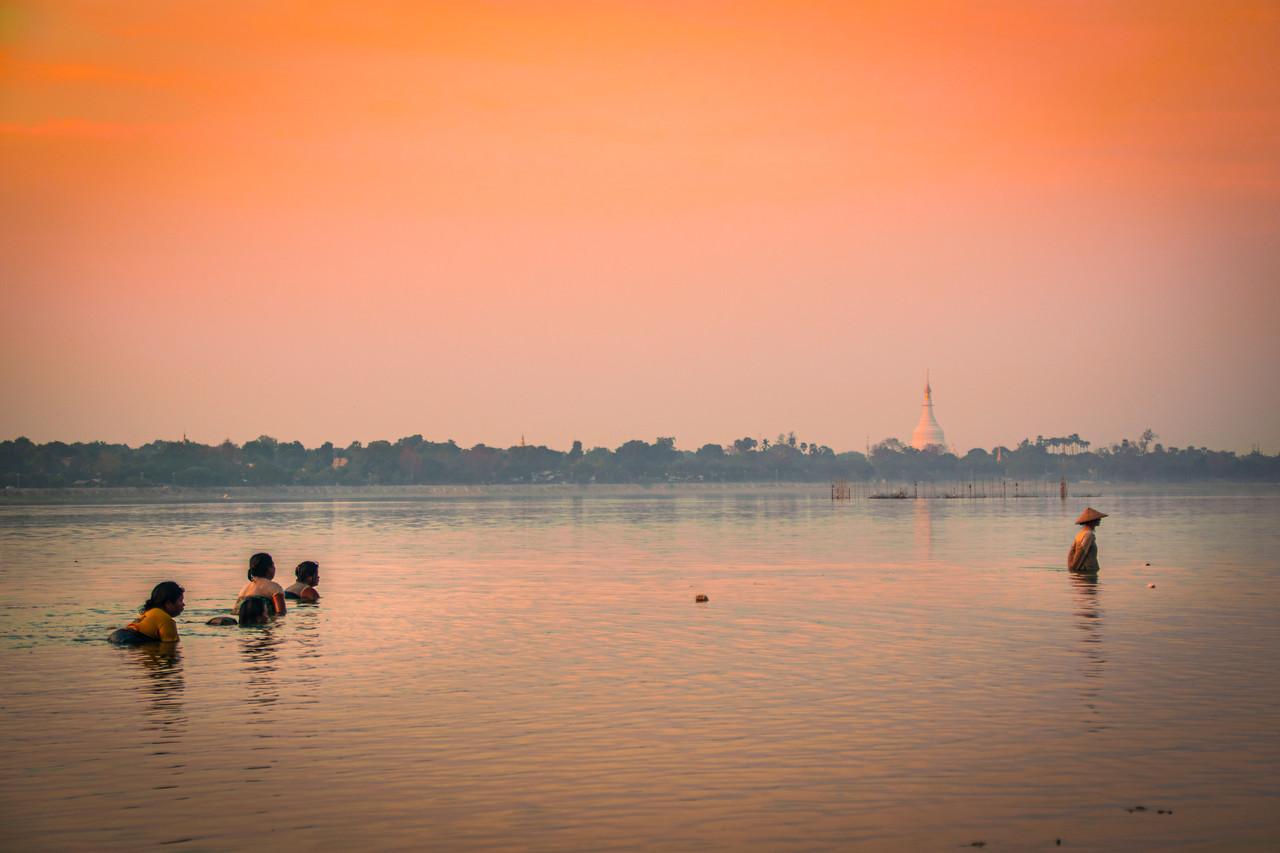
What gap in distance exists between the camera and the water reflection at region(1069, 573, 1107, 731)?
20.3m

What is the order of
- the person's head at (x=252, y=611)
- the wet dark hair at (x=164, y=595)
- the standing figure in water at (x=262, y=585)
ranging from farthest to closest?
the standing figure in water at (x=262, y=585) < the person's head at (x=252, y=611) < the wet dark hair at (x=164, y=595)

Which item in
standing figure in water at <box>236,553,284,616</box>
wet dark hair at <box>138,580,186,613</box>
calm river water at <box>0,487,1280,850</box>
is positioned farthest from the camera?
standing figure in water at <box>236,553,284,616</box>

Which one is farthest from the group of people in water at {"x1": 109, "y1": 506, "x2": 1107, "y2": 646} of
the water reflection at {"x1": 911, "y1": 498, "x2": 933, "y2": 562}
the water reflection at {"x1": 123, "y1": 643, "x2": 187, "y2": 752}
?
the water reflection at {"x1": 911, "y1": 498, "x2": 933, "y2": 562}

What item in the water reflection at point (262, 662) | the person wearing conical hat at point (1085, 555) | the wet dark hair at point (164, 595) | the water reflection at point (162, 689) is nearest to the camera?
the water reflection at point (162, 689)

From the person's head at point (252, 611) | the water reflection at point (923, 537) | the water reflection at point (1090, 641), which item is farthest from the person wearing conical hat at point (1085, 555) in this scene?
the person's head at point (252, 611)

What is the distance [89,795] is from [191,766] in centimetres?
153

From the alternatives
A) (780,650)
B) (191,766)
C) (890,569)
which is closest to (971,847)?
(191,766)

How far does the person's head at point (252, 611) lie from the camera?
31.9m

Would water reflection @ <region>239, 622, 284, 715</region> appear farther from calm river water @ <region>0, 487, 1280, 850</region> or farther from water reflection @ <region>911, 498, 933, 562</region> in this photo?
water reflection @ <region>911, 498, 933, 562</region>

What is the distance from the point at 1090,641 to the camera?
28.1 m

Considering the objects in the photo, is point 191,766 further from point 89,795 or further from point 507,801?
point 507,801

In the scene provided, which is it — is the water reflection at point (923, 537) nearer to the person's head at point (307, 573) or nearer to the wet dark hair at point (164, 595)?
the person's head at point (307, 573)

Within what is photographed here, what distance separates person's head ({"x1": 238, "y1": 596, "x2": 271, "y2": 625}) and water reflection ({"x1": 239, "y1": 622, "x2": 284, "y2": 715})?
0.19m

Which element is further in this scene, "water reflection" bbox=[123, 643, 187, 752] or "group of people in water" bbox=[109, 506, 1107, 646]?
"group of people in water" bbox=[109, 506, 1107, 646]
